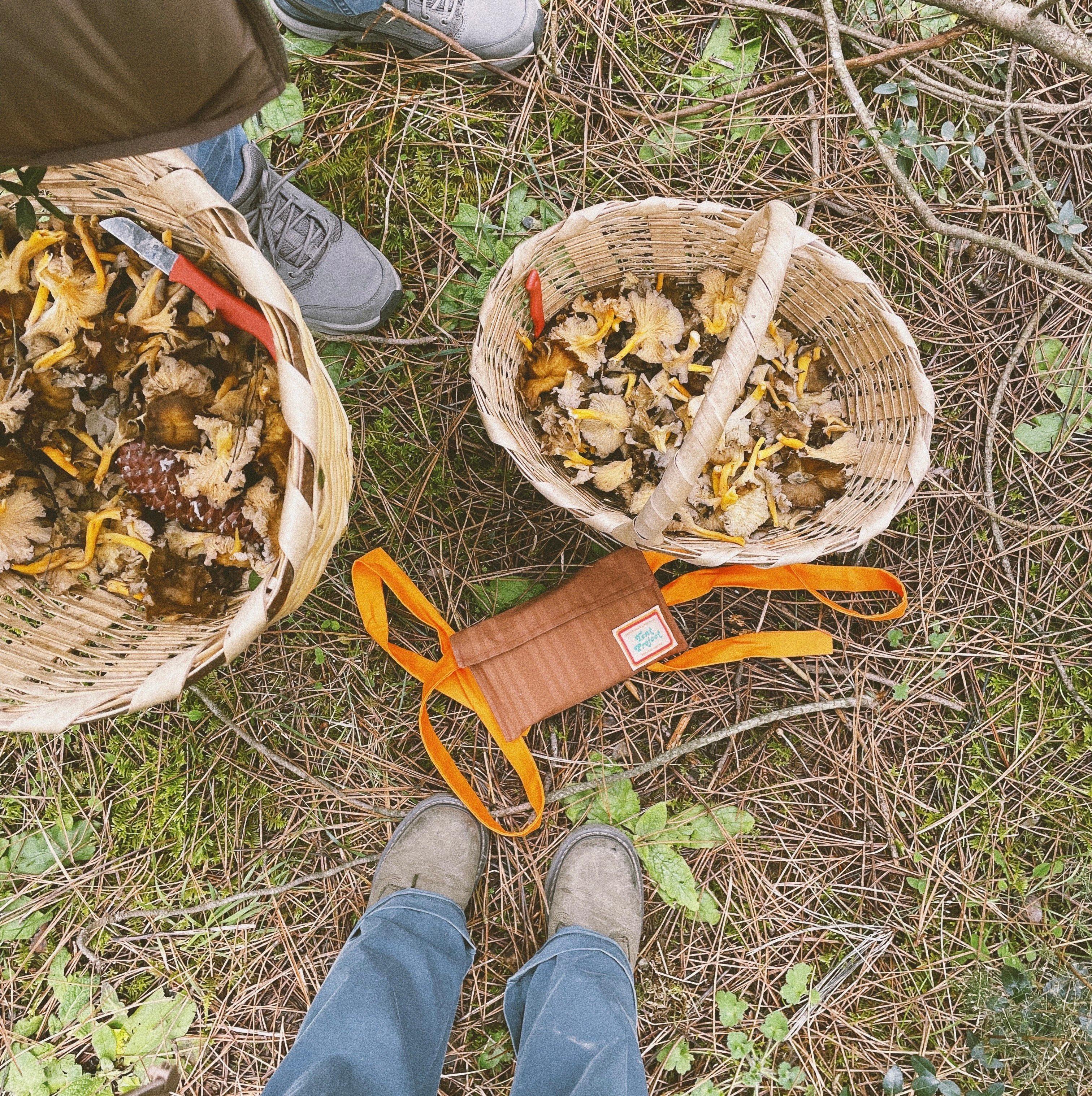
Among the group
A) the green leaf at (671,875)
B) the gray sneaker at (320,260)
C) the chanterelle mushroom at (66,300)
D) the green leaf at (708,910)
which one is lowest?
the green leaf at (708,910)

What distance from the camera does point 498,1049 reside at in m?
1.96

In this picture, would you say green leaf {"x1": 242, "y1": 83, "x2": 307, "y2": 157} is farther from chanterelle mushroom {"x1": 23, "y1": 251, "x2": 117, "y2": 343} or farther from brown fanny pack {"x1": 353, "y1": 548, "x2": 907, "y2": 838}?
brown fanny pack {"x1": 353, "y1": 548, "x2": 907, "y2": 838}

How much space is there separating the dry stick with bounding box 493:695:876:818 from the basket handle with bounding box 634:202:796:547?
951 mm

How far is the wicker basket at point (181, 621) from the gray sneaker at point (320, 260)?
399 millimetres

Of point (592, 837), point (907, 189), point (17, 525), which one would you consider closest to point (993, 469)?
point (907, 189)

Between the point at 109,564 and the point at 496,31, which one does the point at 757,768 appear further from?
the point at 496,31

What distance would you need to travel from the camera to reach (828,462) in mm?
1827

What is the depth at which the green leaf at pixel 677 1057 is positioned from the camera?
1.96 metres

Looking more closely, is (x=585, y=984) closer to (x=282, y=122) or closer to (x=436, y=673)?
(x=436, y=673)

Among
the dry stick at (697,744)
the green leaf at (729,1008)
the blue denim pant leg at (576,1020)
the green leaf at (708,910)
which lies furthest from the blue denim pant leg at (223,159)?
the green leaf at (729,1008)

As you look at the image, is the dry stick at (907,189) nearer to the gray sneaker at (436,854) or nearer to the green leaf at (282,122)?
the green leaf at (282,122)

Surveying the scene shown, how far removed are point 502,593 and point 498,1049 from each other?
123 cm

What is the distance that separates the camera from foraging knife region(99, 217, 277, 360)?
1429mm

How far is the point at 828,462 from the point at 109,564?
1.71 m
